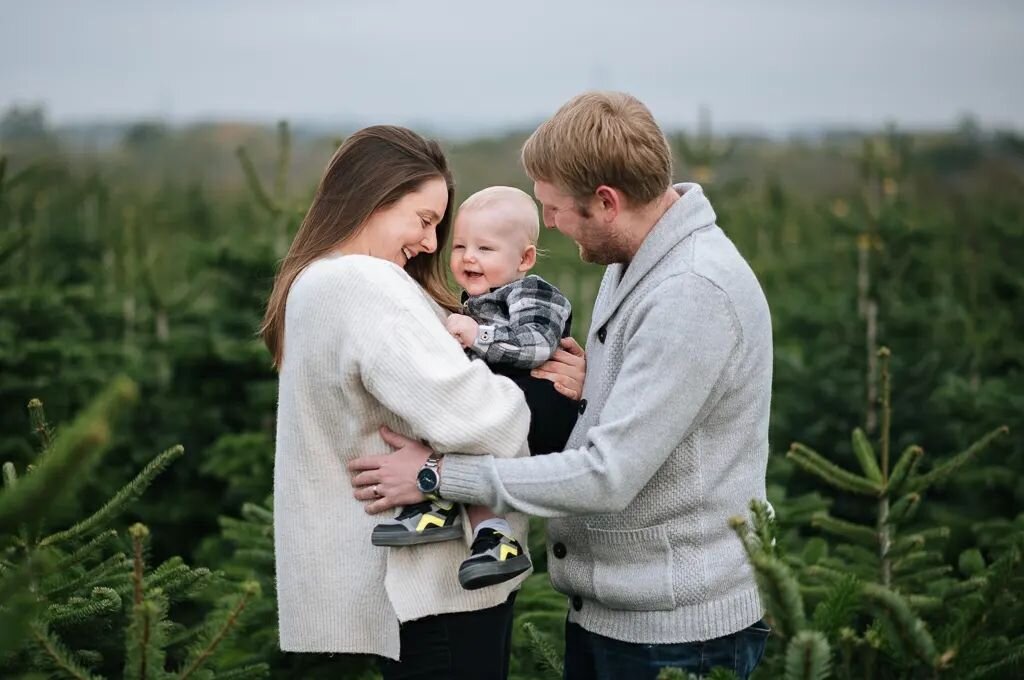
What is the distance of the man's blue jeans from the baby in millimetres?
331

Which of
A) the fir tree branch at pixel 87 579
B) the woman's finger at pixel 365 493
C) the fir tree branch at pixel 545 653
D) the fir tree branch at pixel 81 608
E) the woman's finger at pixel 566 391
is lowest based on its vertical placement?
the fir tree branch at pixel 545 653

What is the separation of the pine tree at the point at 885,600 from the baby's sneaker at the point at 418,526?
0.70 metres

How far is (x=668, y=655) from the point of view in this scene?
8.57ft

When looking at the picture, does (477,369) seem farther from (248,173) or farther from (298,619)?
(248,173)

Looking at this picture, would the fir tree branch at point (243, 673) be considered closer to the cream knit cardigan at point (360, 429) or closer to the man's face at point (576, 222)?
the cream knit cardigan at point (360, 429)

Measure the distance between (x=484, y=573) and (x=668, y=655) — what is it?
1.61ft

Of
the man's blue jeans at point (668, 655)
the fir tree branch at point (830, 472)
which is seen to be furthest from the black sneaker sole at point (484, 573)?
the fir tree branch at point (830, 472)

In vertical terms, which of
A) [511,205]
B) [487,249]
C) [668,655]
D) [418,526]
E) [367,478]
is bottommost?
[668,655]

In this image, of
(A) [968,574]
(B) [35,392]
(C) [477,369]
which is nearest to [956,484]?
(A) [968,574]

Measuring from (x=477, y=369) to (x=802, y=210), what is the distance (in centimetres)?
1514

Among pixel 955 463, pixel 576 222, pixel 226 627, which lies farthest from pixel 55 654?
pixel 955 463

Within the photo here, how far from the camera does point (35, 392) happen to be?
19.6 ft

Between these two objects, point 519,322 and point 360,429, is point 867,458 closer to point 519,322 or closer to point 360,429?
point 519,322

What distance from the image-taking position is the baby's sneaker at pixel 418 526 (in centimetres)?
255
